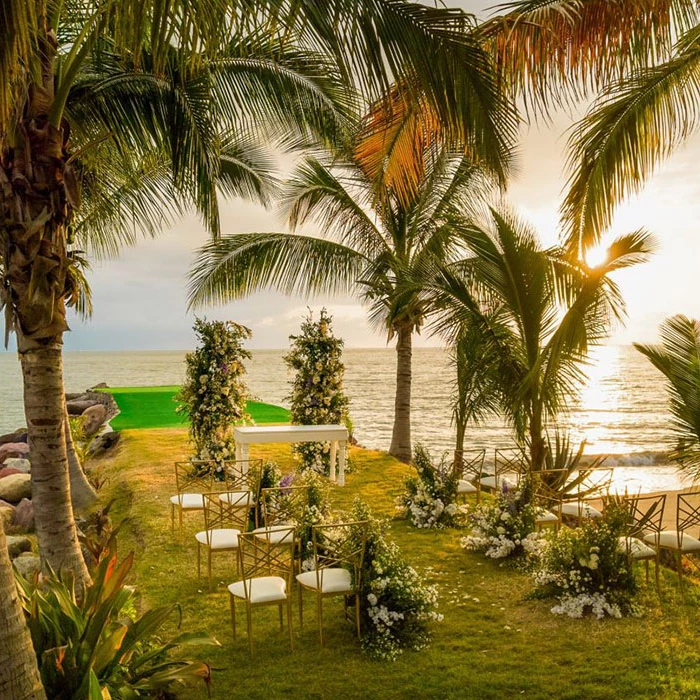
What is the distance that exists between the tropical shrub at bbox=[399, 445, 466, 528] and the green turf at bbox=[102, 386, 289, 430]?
10071 millimetres

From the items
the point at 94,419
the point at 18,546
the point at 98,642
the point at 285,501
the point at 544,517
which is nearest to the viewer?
the point at 98,642

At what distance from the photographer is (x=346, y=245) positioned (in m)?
14.7

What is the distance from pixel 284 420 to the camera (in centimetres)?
2312

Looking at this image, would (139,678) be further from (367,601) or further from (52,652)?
(367,601)

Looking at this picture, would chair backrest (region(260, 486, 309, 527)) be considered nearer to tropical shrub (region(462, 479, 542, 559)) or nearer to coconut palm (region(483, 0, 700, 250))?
tropical shrub (region(462, 479, 542, 559))

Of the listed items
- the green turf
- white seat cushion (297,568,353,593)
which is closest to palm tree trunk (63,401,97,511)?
the green turf

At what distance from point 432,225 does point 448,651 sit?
409 inches

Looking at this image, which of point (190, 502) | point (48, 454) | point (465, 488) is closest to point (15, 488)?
point (190, 502)

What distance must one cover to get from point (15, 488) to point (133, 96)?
8.58 metres

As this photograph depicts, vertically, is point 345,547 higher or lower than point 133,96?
lower

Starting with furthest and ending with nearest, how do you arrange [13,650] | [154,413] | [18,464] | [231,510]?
[154,413], [18,464], [231,510], [13,650]

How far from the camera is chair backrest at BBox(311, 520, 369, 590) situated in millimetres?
5574

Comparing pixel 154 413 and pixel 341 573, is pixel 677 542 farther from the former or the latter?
pixel 154 413

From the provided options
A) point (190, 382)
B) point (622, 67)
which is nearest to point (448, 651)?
point (622, 67)
